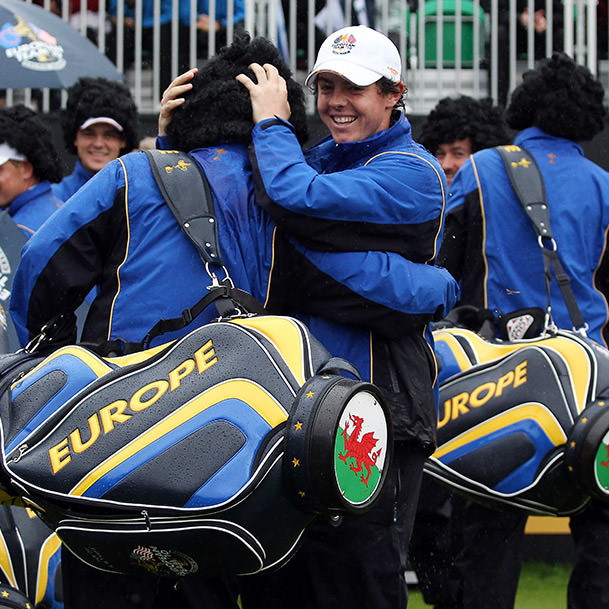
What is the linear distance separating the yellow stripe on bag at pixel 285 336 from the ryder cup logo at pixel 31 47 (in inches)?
131

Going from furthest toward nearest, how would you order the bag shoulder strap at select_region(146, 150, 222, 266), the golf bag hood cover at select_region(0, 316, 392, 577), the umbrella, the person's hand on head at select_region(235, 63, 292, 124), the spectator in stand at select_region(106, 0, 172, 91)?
1. the spectator in stand at select_region(106, 0, 172, 91)
2. the umbrella
3. the person's hand on head at select_region(235, 63, 292, 124)
4. the bag shoulder strap at select_region(146, 150, 222, 266)
5. the golf bag hood cover at select_region(0, 316, 392, 577)

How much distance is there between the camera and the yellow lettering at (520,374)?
11.6 ft

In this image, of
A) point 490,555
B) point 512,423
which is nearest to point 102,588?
point 512,423

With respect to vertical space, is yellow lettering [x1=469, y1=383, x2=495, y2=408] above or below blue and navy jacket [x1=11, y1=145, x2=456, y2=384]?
below

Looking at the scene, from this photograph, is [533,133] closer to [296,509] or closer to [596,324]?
[596,324]

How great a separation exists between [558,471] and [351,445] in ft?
3.70

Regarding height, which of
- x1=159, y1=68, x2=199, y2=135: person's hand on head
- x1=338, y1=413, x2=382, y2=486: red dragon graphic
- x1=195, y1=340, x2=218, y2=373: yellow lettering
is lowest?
x1=338, y1=413, x2=382, y2=486: red dragon graphic

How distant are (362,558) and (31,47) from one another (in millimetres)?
3513

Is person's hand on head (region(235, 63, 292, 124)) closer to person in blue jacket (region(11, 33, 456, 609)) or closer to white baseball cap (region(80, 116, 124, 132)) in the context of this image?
person in blue jacket (region(11, 33, 456, 609))

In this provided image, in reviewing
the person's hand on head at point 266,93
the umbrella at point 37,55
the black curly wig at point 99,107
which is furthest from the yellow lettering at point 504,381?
the umbrella at point 37,55

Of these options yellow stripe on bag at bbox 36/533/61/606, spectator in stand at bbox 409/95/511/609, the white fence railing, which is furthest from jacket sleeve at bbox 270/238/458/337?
the white fence railing

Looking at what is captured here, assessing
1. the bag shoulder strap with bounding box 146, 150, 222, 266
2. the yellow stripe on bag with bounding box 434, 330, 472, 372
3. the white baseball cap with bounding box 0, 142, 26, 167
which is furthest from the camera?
the white baseball cap with bounding box 0, 142, 26, 167

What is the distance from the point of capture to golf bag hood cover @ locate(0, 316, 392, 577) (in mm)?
2389

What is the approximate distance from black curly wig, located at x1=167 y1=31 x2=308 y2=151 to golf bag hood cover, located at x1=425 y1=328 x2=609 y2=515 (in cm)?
107
